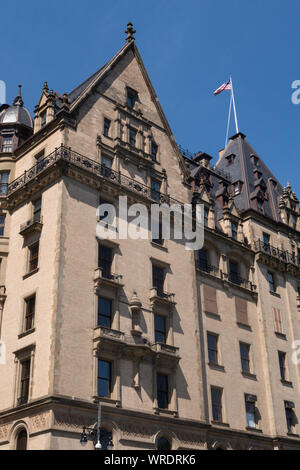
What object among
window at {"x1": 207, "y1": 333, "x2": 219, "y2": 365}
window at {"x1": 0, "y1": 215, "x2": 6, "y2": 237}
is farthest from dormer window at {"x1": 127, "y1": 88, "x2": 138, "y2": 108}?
window at {"x1": 207, "y1": 333, "x2": 219, "y2": 365}

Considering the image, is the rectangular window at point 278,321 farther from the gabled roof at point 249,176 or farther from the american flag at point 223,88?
the american flag at point 223,88

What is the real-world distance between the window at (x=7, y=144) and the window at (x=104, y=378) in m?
22.0

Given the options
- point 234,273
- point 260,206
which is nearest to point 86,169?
point 234,273

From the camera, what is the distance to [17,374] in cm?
4059

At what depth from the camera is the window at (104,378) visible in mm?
40000

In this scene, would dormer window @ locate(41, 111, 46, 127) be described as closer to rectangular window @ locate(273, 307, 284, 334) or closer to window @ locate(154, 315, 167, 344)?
window @ locate(154, 315, 167, 344)

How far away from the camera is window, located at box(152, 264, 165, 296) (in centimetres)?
4788

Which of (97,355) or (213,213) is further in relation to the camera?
(213,213)

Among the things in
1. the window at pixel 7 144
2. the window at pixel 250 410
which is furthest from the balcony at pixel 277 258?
the window at pixel 7 144

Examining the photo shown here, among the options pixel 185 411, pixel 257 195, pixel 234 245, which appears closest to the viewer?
pixel 185 411

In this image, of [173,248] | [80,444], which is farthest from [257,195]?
[80,444]

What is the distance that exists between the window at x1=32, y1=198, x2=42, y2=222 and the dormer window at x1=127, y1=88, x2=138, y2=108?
14.1m

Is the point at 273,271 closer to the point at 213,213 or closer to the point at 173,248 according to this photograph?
the point at 213,213

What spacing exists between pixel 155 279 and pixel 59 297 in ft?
33.6
